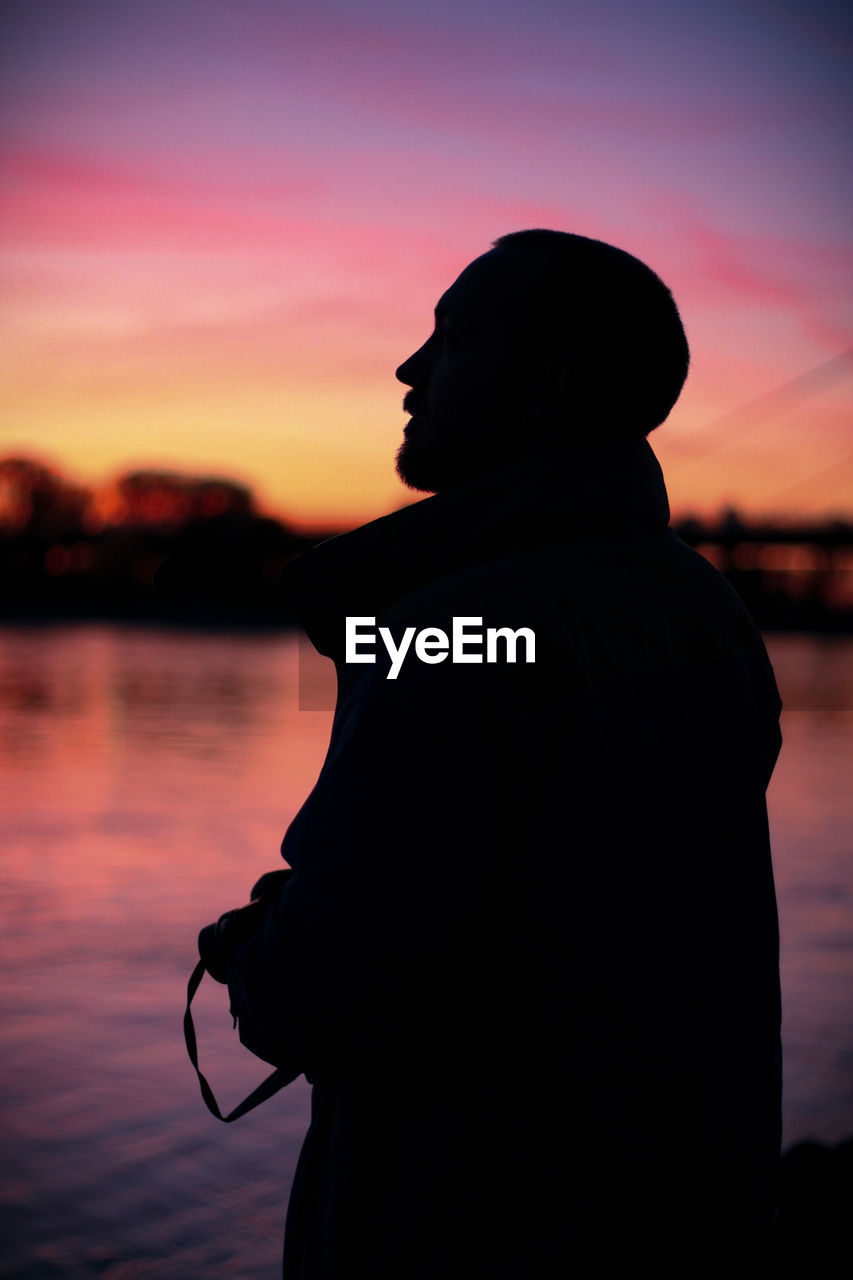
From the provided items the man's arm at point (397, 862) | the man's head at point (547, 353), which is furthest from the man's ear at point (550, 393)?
the man's arm at point (397, 862)

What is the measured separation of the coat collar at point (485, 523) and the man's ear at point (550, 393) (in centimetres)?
5

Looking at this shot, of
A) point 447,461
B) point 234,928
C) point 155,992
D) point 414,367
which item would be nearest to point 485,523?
point 447,461

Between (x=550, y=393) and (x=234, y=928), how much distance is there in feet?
2.05

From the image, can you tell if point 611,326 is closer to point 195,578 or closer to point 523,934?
point 523,934

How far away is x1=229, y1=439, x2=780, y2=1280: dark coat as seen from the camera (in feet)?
3.44

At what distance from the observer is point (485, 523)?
1176mm

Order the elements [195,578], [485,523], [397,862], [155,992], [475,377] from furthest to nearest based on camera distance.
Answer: [195,578], [155,992], [475,377], [485,523], [397,862]

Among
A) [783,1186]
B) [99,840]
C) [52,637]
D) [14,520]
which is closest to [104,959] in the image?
[99,840]

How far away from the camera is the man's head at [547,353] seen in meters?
1.23

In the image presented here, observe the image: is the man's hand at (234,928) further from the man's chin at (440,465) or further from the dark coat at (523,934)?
the man's chin at (440,465)

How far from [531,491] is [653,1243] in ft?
2.32

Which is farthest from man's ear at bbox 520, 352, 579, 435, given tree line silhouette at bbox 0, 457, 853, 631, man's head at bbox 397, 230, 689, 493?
→ tree line silhouette at bbox 0, 457, 853, 631

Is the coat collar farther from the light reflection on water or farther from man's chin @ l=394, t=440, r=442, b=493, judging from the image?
the light reflection on water

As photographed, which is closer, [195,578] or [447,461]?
[447,461]
